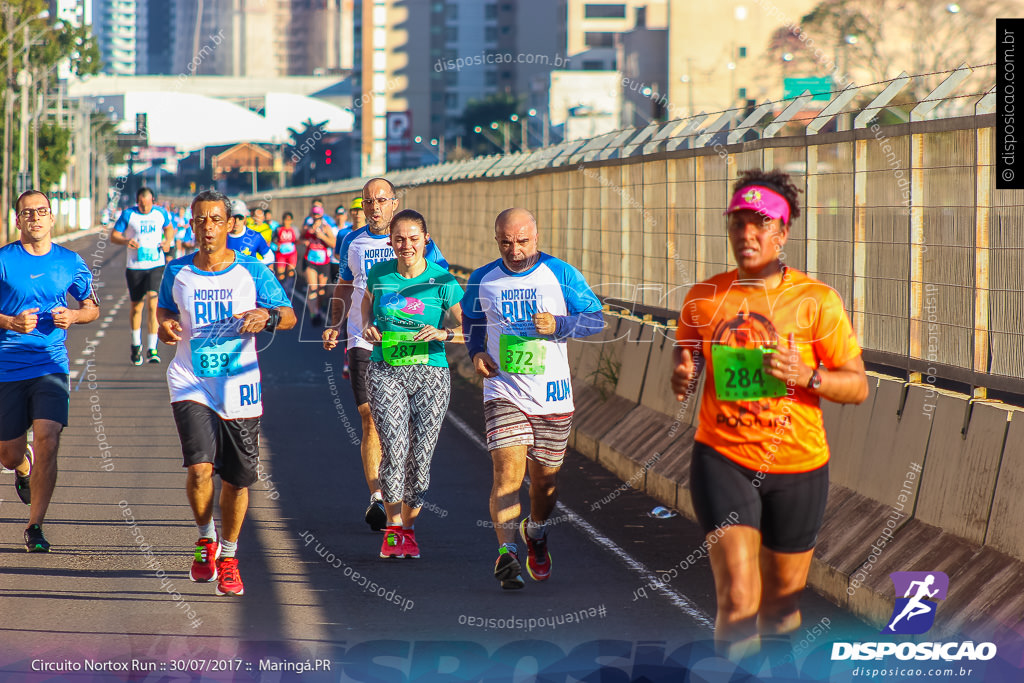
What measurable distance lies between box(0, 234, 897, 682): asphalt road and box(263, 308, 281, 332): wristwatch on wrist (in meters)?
1.40

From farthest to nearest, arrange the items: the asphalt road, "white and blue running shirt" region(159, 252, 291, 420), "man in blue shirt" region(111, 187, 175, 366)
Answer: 1. "man in blue shirt" region(111, 187, 175, 366)
2. "white and blue running shirt" region(159, 252, 291, 420)
3. the asphalt road

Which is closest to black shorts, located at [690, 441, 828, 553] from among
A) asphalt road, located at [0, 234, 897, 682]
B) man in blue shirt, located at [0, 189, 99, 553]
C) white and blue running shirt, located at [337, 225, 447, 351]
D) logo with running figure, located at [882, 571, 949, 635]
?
asphalt road, located at [0, 234, 897, 682]

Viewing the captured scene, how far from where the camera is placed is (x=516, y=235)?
26.4 feet

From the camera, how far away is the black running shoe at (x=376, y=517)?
9812mm

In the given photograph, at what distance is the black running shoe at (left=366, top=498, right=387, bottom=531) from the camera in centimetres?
981

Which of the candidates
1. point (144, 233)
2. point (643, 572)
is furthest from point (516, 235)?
point (144, 233)

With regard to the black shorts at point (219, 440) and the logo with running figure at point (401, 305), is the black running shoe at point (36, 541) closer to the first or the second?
the black shorts at point (219, 440)

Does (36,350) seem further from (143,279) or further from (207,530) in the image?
(143,279)

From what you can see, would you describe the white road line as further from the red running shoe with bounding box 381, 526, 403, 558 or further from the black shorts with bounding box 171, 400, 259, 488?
the black shorts with bounding box 171, 400, 259, 488

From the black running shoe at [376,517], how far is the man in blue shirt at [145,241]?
1003 cm

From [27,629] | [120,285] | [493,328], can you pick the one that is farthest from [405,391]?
[120,285]

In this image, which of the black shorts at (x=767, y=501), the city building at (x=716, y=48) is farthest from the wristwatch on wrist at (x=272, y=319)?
the city building at (x=716, y=48)

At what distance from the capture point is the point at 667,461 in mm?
11133

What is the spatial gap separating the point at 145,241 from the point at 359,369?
10.1 meters
